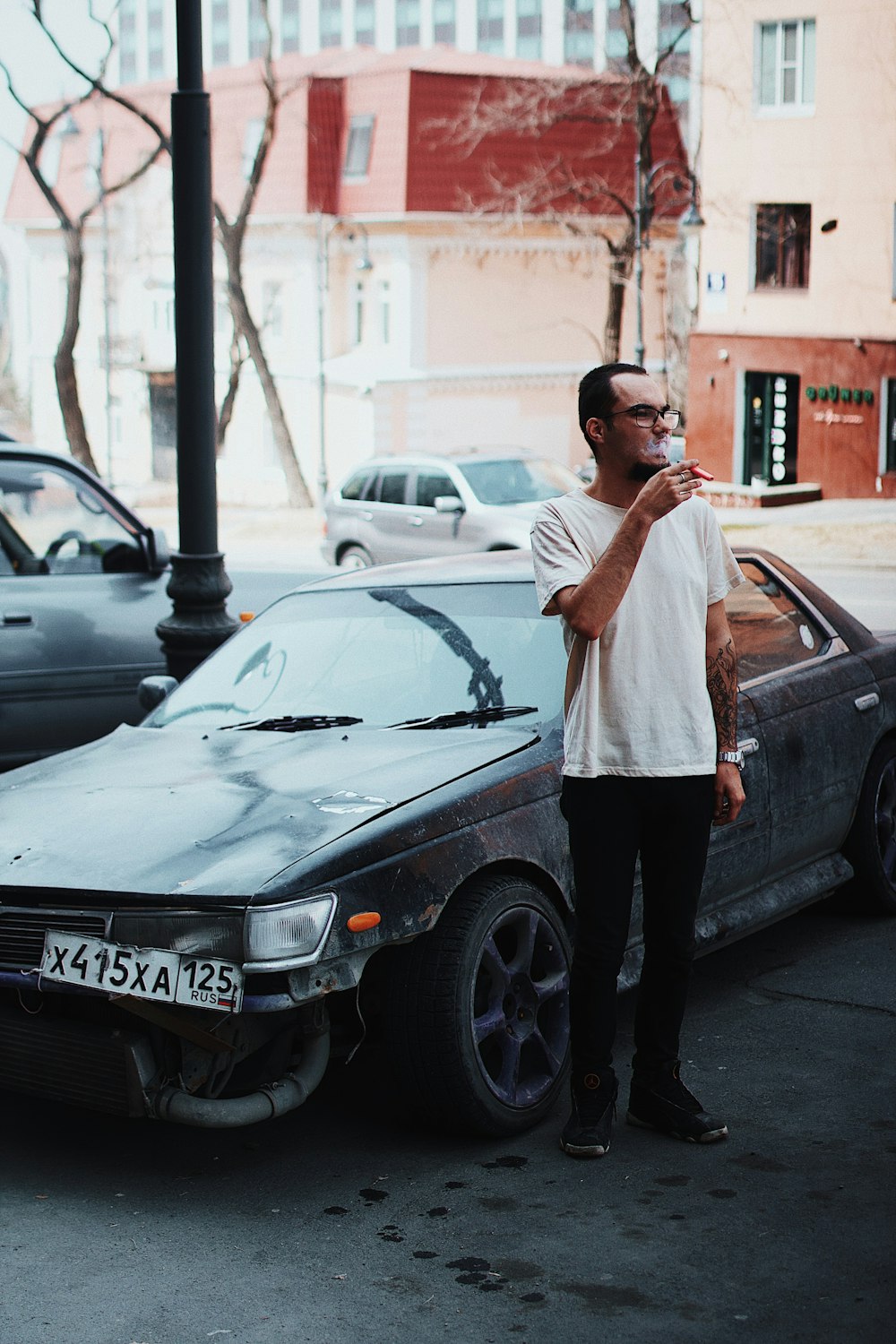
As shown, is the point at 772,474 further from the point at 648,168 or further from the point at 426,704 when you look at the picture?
the point at 426,704

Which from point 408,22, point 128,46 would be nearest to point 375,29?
point 408,22

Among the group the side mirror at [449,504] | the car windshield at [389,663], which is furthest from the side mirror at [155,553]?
the side mirror at [449,504]

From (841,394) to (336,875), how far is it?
2936 cm

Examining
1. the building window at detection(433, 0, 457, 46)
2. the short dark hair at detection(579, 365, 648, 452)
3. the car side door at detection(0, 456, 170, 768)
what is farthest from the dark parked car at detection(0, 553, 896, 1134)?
the building window at detection(433, 0, 457, 46)

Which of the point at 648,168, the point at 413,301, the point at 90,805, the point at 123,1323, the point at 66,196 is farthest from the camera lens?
the point at 66,196

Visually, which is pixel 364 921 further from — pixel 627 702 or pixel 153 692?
pixel 153 692

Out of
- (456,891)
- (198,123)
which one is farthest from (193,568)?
(456,891)

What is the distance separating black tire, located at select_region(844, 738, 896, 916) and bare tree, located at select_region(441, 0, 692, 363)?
37003 millimetres

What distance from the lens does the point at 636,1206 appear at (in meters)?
3.65

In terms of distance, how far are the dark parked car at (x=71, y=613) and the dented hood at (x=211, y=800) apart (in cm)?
327

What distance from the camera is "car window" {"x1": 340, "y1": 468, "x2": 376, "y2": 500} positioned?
22531 mm

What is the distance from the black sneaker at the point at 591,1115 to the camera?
154 inches

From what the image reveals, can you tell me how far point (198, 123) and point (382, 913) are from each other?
4.54 meters

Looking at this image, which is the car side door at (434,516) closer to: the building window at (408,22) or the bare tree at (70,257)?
the bare tree at (70,257)
